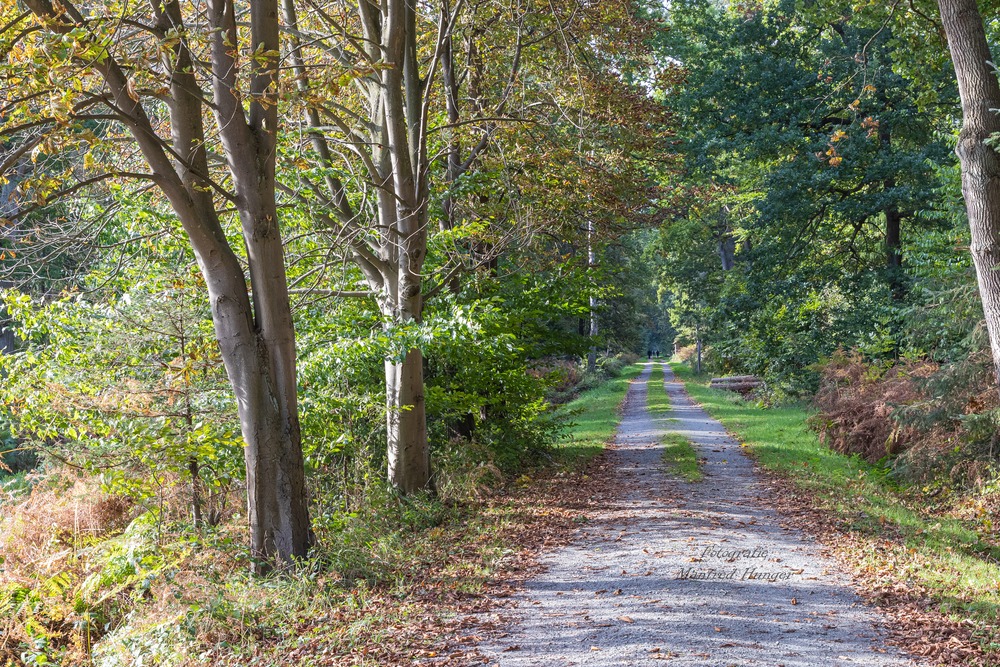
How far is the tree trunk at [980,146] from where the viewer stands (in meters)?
8.98

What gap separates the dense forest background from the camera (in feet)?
23.1

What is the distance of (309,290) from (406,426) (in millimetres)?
2405

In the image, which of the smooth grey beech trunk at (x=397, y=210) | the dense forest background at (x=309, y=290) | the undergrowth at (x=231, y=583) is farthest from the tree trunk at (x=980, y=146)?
the smooth grey beech trunk at (x=397, y=210)

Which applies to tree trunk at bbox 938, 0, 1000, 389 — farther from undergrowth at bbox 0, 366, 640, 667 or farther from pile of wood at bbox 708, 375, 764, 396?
pile of wood at bbox 708, 375, 764, 396

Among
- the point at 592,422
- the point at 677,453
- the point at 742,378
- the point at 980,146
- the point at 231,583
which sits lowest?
the point at 592,422

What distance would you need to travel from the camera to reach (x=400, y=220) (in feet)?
35.0

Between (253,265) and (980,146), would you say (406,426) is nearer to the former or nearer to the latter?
(253,265)

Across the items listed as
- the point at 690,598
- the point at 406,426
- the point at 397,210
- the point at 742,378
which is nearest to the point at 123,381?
the point at 406,426

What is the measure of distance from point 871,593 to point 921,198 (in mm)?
16386

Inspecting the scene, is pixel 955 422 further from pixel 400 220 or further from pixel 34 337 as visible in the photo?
pixel 34 337

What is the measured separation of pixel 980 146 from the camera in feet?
29.5

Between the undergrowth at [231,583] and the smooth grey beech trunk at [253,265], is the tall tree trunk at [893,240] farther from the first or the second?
the smooth grey beech trunk at [253,265]

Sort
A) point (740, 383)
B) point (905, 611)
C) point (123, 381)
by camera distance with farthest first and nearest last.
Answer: point (740, 383) → point (123, 381) → point (905, 611)

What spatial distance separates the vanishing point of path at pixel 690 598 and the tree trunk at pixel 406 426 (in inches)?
103
